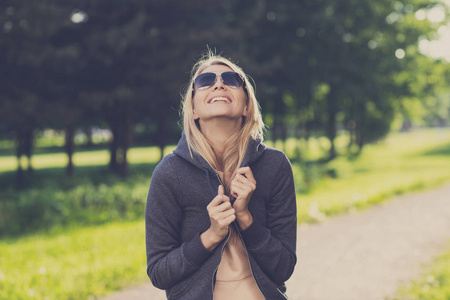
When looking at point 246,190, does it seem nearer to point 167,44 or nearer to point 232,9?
point 167,44

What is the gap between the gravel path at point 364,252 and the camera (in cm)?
548

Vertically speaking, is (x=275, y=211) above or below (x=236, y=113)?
below

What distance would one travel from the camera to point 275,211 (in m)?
1.99

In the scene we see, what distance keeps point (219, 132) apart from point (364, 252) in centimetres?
595

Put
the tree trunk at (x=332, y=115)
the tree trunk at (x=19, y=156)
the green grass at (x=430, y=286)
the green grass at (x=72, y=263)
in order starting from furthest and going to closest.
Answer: the tree trunk at (x=332, y=115) → the tree trunk at (x=19, y=156) → the green grass at (x=72, y=263) → the green grass at (x=430, y=286)

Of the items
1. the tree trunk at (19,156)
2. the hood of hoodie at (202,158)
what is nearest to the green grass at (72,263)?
the hood of hoodie at (202,158)

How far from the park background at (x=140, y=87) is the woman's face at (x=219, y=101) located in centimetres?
94

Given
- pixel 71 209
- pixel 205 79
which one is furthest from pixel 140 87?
pixel 205 79

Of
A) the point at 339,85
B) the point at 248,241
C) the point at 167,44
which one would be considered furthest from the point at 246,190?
the point at 339,85

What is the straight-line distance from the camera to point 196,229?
1.90m

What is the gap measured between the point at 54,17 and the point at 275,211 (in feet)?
44.1

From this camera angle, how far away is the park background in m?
7.08

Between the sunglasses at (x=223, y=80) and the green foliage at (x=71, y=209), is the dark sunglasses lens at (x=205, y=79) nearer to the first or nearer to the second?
the sunglasses at (x=223, y=80)

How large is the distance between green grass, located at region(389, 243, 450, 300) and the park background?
23 mm
